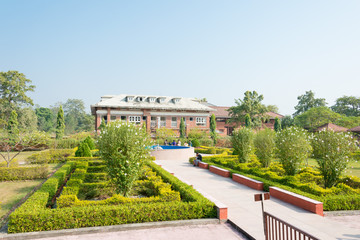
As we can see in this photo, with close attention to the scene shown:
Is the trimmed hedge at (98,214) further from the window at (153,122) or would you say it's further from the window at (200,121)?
the window at (200,121)

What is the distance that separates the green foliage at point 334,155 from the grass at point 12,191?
11.6 meters

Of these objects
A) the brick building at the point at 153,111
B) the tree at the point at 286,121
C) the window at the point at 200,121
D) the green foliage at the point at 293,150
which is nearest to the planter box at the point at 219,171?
the green foliage at the point at 293,150

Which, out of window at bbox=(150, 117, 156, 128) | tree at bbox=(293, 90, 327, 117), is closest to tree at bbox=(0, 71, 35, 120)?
window at bbox=(150, 117, 156, 128)

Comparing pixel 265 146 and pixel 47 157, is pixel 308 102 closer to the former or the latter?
pixel 265 146

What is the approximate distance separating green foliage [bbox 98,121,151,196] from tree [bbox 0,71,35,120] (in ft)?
145

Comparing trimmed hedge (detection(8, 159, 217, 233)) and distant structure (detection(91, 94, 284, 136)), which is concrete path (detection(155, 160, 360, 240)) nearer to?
trimmed hedge (detection(8, 159, 217, 233))

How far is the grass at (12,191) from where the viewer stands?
28.9 ft

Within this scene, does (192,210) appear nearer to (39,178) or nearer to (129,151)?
(129,151)

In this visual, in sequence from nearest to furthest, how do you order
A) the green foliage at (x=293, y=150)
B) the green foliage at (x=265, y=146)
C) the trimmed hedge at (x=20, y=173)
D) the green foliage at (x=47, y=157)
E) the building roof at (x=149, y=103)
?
the green foliage at (x=293, y=150) < the trimmed hedge at (x=20, y=173) < the green foliage at (x=265, y=146) < the green foliage at (x=47, y=157) < the building roof at (x=149, y=103)

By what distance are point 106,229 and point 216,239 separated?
281cm

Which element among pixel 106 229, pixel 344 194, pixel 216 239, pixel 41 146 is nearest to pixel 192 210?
pixel 216 239

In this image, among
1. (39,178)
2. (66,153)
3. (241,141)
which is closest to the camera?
(39,178)

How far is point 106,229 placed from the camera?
21.1 ft

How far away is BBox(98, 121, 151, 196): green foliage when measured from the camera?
27.9ft
